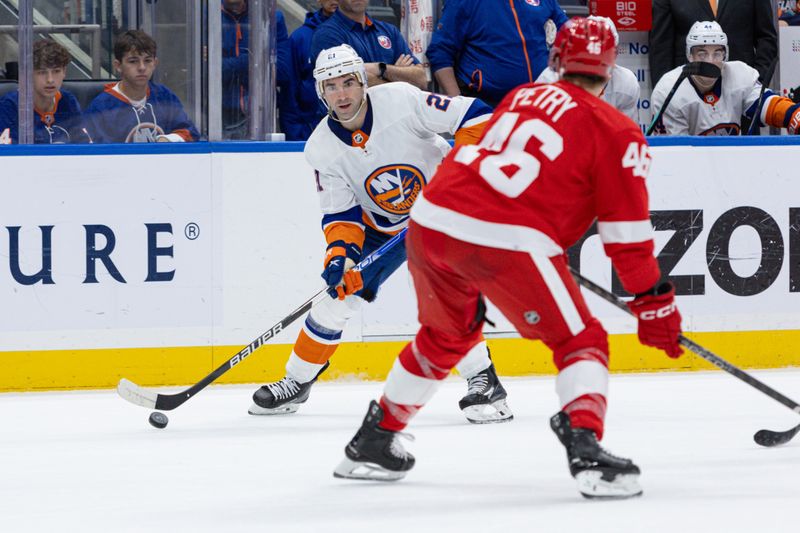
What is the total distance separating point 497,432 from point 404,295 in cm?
119

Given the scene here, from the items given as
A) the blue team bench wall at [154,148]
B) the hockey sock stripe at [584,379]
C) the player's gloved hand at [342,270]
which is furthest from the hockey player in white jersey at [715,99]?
the hockey sock stripe at [584,379]

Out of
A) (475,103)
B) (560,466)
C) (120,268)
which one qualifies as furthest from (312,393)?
(560,466)

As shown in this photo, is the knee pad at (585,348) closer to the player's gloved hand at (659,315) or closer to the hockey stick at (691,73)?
the player's gloved hand at (659,315)

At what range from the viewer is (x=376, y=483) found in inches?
116

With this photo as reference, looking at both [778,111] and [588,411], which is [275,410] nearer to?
[588,411]

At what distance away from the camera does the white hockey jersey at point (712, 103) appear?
529 cm

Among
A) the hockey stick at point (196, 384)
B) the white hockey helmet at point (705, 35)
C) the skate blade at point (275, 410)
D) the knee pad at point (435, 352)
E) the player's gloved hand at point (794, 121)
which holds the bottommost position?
the skate blade at point (275, 410)

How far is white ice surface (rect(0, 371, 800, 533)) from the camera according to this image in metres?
2.54

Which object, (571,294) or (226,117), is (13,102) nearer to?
(226,117)

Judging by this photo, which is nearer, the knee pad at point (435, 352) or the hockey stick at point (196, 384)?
the knee pad at point (435, 352)

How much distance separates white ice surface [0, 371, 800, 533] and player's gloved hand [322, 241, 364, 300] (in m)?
0.42

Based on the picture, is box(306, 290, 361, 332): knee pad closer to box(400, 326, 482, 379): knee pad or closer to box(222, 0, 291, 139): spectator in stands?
box(222, 0, 291, 139): spectator in stands

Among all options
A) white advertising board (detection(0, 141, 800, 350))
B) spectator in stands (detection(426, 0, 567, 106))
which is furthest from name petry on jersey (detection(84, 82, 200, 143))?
spectator in stands (detection(426, 0, 567, 106))

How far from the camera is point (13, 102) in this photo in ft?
15.3
